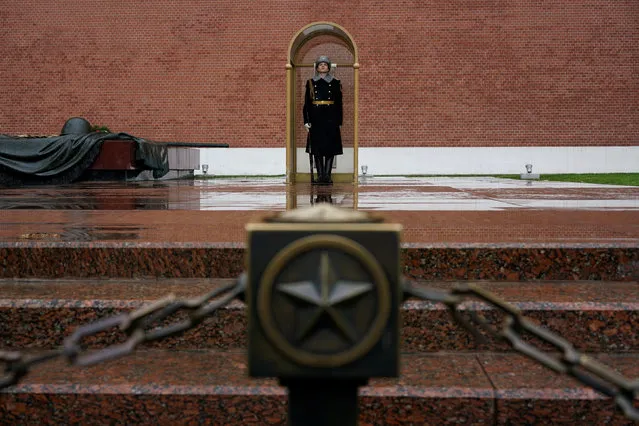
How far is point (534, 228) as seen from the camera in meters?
2.91

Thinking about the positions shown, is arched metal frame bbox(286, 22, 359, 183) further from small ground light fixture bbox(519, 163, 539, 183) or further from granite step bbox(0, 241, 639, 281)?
granite step bbox(0, 241, 639, 281)

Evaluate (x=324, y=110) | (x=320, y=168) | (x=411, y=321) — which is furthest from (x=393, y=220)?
(x=320, y=168)

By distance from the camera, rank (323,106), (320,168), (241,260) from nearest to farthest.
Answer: (241,260), (323,106), (320,168)

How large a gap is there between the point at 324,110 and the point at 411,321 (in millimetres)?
7150

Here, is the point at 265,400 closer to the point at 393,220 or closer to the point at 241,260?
the point at 241,260

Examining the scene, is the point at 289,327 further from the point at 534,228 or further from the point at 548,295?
the point at 534,228

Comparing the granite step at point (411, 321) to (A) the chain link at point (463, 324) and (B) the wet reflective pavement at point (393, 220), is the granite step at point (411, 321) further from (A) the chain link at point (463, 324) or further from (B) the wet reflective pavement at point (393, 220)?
(A) the chain link at point (463, 324)

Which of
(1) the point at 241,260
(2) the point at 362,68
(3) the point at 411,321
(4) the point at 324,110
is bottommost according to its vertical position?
(3) the point at 411,321

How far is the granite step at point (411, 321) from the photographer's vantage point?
1920mm

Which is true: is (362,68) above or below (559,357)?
above

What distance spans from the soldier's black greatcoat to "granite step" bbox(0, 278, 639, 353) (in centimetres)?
700

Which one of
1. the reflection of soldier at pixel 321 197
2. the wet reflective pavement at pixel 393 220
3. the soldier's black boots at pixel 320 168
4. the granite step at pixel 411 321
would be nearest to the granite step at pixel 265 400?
the granite step at pixel 411 321

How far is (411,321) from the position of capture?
1.96m

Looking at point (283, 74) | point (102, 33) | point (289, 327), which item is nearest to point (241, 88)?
point (283, 74)
